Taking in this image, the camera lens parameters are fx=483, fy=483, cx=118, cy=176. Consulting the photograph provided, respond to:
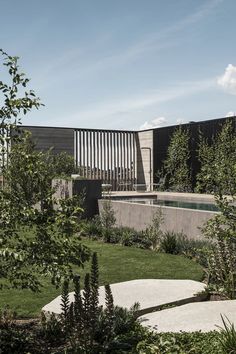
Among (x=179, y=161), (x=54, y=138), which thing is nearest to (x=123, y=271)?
(x=179, y=161)

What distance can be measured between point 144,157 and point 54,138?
6259 millimetres

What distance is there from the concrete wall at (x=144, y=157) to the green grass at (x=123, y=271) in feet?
66.5

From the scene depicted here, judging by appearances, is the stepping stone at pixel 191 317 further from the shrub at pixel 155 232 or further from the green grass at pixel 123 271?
the shrub at pixel 155 232

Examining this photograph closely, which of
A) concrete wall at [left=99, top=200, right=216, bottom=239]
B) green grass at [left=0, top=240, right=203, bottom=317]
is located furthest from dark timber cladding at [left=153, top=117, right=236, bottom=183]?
green grass at [left=0, top=240, right=203, bottom=317]

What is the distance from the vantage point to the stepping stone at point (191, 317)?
16.3 ft

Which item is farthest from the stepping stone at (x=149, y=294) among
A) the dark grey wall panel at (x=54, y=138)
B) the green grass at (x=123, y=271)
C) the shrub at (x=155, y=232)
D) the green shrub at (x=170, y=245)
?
the dark grey wall panel at (x=54, y=138)

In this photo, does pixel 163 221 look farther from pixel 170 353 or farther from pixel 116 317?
pixel 170 353

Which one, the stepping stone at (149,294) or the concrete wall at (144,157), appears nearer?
the stepping stone at (149,294)

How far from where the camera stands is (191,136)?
2745 cm

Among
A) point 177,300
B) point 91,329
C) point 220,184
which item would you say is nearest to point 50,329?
point 91,329

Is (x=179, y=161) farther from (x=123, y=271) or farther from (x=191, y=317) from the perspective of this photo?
(x=191, y=317)

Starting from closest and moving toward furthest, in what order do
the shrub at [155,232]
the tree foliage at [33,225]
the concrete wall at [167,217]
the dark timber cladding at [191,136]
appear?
1. the tree foliage at [33,225]
2. the concrete wall at [167,217]
3. the shrub at [155,232]
4. the dark timber cladding at [191,136]

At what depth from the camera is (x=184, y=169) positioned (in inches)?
1084

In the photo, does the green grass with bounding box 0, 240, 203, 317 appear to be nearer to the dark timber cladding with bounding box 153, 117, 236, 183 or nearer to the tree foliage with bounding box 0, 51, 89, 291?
the tree foliage with bounding box 0, 51, 89, 291
